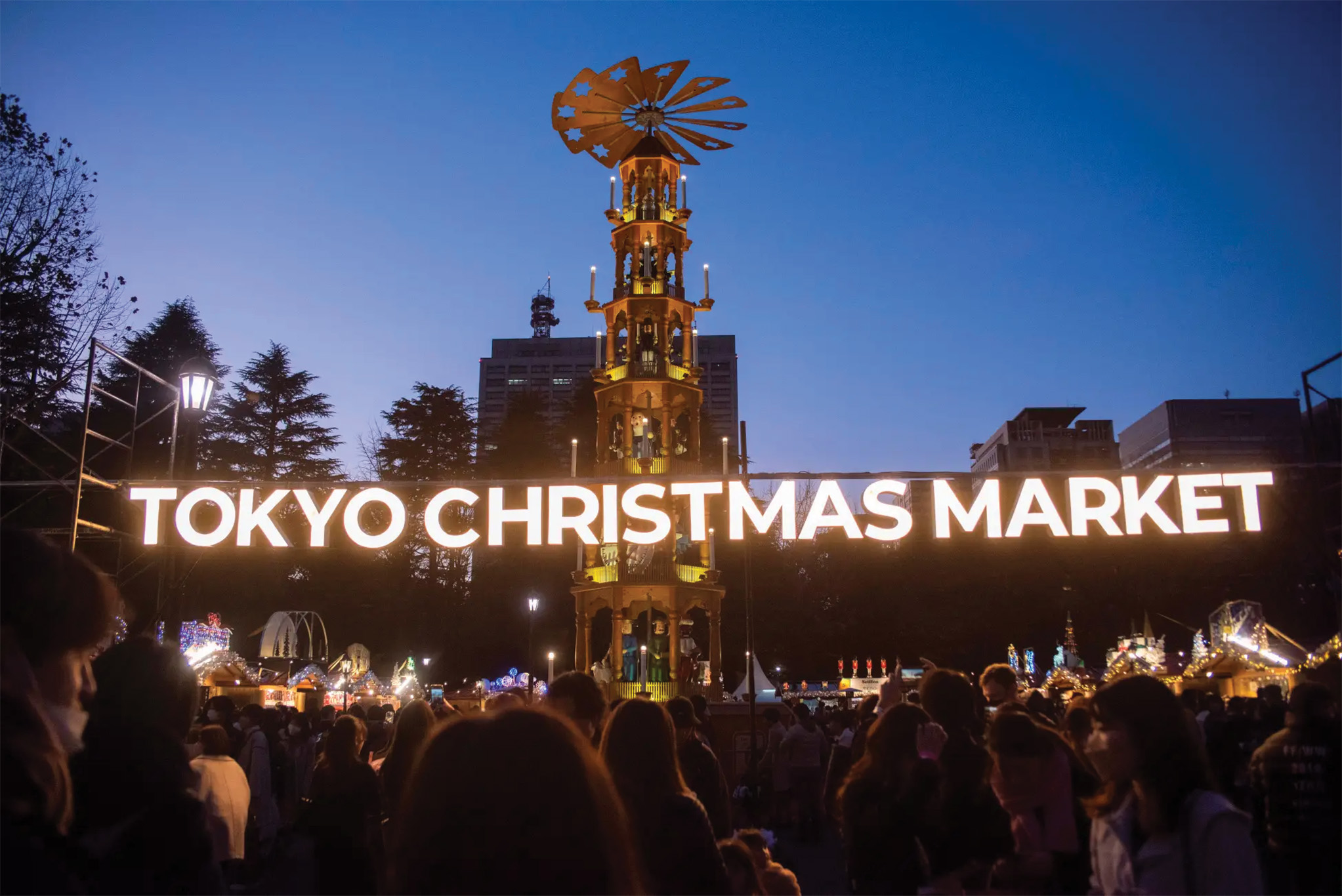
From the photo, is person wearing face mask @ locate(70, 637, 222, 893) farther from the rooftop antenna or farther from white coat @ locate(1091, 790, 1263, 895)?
the rooftop antenna

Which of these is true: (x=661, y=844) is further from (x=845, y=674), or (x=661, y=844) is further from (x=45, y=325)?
(x=845, y=674)

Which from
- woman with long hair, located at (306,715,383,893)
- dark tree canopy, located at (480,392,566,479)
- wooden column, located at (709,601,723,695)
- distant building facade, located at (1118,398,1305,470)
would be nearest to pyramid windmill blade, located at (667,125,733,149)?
wooden column, located at (709,601,723,695)

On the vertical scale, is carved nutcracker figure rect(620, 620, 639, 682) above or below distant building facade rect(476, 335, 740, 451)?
below

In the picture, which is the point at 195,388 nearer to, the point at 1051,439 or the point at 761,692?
the point at 761,692

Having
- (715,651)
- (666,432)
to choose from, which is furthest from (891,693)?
(666,432)

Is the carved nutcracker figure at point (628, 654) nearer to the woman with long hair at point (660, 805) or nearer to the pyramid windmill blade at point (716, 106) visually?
the pyramid windmill blade at point (716, 106)

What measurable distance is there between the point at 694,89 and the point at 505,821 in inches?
962

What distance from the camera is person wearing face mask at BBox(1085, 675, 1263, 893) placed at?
328cm

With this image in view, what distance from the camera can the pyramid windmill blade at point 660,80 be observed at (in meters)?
23.8

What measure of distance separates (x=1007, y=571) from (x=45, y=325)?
127 ft

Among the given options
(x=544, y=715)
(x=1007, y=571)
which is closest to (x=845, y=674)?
(x=1007, y=571)

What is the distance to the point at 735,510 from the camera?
14.5 metres

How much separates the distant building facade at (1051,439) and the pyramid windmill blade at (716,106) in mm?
66853

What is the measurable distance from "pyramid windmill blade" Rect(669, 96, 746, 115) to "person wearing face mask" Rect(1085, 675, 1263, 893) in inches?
865
